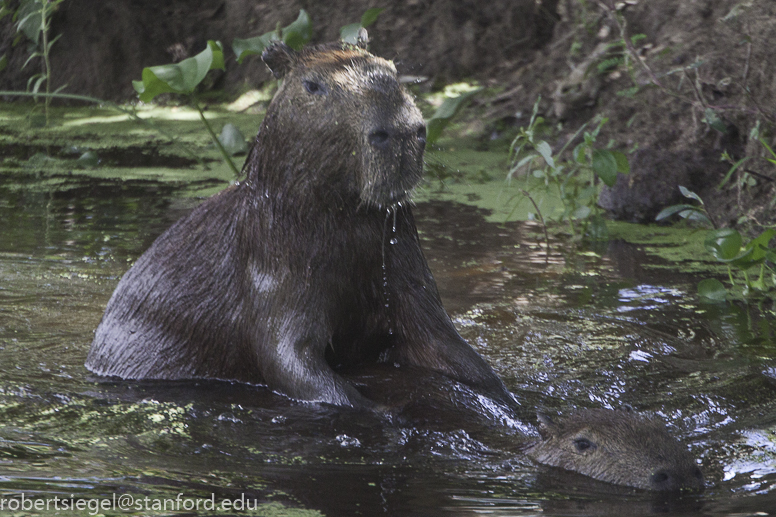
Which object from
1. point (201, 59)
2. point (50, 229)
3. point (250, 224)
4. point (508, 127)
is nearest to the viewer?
point (250, 224)

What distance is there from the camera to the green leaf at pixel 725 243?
4.13 metres

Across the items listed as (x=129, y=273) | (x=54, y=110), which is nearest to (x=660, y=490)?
(x=129, y=273)

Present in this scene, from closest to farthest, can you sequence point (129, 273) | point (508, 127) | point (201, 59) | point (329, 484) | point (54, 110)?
point (329, 484)
point (129, 273)
point (201, 59)
point (508, 127)
point (54, 110)

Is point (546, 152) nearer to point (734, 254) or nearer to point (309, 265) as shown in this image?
point (734, 254)

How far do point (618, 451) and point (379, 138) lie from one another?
1130mm

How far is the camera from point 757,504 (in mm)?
2387

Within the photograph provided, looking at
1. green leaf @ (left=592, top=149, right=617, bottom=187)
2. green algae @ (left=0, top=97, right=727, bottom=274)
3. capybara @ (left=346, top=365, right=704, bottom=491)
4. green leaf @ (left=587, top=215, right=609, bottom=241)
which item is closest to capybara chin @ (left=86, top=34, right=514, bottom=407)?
capybara @ (left=346, top=365, right=704, bottom=491)

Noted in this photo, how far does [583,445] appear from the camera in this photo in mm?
2639

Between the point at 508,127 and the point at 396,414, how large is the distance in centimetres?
607

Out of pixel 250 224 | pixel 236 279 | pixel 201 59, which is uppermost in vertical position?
pixel 201 59

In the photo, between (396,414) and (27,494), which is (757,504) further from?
(27,494)

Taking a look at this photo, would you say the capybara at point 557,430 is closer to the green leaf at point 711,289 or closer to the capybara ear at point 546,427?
the capybara ear at point 546,427

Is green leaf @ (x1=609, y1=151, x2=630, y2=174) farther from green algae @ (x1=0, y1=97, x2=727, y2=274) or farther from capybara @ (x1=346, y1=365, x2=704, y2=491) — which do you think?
capybara @ (x1=346, y1=365, x2=704, y2=491)

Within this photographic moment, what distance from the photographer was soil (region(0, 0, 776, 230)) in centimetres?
568
